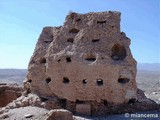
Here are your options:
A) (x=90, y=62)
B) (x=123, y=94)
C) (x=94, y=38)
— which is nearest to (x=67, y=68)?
(x=90, y=62)

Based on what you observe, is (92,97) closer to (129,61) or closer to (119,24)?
(129,61)

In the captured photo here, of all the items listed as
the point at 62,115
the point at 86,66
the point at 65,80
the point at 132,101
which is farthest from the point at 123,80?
the point at 62,115

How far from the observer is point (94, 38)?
20.8m

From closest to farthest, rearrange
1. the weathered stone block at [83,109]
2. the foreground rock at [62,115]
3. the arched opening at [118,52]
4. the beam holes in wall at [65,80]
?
1. the foreground rock at [62,115]
2. the weathered stone block at [83,109]
3. the beam holes in wall at [65,80]
4. the arched opening at [118,52]

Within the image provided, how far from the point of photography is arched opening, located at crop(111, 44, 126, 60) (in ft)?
68.2

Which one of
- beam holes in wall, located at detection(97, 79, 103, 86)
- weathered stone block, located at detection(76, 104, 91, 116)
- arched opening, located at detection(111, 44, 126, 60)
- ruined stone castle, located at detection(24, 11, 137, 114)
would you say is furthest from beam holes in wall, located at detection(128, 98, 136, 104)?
arched opening, located at detection(111, 44, 126, 60)

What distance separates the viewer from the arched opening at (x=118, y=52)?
68.2ft

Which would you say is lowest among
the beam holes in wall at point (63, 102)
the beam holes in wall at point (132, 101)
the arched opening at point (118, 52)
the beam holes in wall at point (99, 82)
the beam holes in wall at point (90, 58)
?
the beam holes in wall at point (63, 102)

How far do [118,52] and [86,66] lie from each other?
3.04m

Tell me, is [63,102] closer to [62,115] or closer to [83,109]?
[83,109]

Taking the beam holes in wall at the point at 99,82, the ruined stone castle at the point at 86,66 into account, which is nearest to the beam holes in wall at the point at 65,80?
the ruined stone castle at the point at 86,66

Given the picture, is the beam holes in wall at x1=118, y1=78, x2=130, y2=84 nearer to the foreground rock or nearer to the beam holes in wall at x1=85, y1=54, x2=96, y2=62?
the beam holes in wall at x1=85, y1=54, x2=96, y2=62

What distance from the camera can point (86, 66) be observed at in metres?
19.6

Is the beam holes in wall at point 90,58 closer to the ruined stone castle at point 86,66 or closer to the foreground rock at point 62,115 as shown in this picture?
the ruined stone castle at point 86,66
